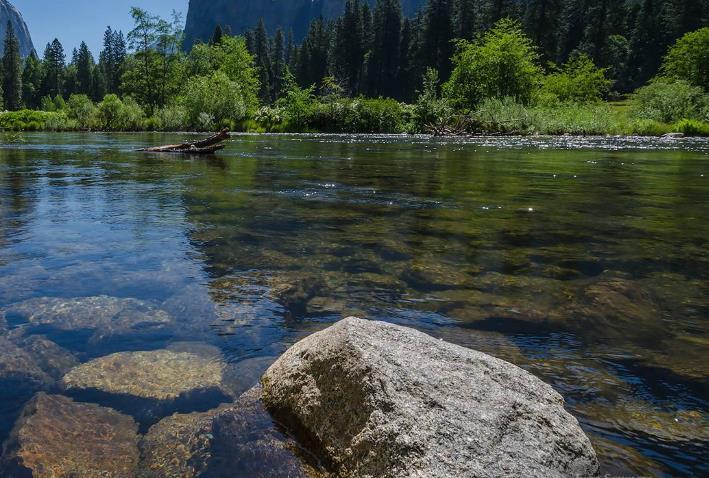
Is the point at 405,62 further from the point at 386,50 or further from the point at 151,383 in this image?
the point at 151,383

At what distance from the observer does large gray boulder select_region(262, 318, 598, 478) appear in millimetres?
2604

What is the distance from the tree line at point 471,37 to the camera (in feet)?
294

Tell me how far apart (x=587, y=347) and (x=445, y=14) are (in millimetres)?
107951

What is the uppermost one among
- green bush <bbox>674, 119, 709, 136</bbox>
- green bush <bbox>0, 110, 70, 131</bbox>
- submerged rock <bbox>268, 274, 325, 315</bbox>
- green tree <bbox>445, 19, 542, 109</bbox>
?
green tree <bbox>445, 19, 542, 109</bbox>

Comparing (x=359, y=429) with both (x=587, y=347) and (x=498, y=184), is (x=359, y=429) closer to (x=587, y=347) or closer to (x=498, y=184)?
(x=587, y=347)

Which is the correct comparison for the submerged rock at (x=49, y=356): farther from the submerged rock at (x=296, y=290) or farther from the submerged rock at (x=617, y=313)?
the submerged rock at (x=617, y=313)

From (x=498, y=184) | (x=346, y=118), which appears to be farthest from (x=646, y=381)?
(x=346, y=118)

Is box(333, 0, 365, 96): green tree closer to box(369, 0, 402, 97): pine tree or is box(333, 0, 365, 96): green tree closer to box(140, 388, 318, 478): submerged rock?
box(369, 0, 402, 97): pine tree

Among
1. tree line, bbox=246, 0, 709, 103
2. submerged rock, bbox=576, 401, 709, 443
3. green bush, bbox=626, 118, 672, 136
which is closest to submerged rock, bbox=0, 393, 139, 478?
submerged rock, bbox=576, 401, 709, 443

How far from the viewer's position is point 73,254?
7465 mm

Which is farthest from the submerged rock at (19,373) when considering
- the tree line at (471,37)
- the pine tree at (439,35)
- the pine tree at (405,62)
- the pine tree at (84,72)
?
the pine tree at (84,72)

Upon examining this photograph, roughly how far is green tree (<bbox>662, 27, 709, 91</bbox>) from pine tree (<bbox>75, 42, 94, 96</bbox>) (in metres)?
136

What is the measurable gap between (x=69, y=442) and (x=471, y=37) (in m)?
104

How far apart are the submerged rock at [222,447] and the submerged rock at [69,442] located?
147 mm
